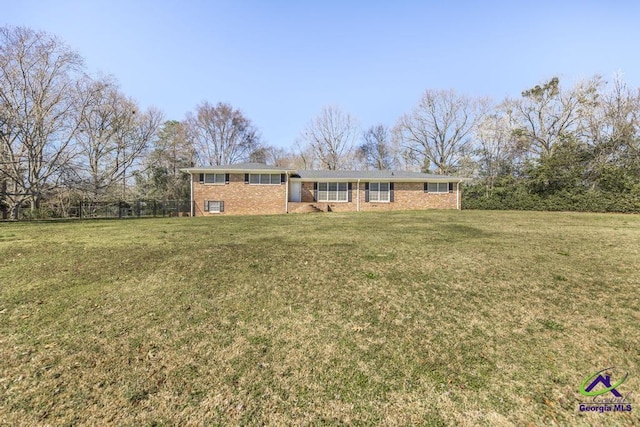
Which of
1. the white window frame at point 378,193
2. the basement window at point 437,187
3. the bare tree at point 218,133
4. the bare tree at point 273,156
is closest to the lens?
the white window frame at point 378,193

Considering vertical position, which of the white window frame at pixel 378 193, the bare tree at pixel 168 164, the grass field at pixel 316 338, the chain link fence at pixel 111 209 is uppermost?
the bare tree at pixel 168 164

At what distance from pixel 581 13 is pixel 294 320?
39.3 ft

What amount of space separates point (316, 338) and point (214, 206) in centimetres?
1887

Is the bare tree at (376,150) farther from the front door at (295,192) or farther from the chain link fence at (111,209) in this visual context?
the chain link fence at (111,209)

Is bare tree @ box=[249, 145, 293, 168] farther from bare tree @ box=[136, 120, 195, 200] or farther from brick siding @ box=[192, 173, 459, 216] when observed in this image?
brick siding @ box=[192, 173, 459, 216]

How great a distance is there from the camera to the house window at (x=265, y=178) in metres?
20.6

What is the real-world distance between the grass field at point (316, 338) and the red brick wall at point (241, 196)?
1467cm

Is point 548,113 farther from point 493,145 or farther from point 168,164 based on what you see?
point 168,164

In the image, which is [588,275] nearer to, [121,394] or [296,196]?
[121,394]

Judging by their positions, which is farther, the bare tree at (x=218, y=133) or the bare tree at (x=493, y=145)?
the bare tree at (x=218, y=133)

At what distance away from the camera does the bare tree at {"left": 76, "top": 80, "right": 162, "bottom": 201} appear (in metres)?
21.4

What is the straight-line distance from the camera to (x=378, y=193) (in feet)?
69.8

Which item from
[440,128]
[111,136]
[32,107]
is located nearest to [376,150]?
[440,128]

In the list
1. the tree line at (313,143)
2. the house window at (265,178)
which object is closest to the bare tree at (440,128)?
the tree line at (313,143)
